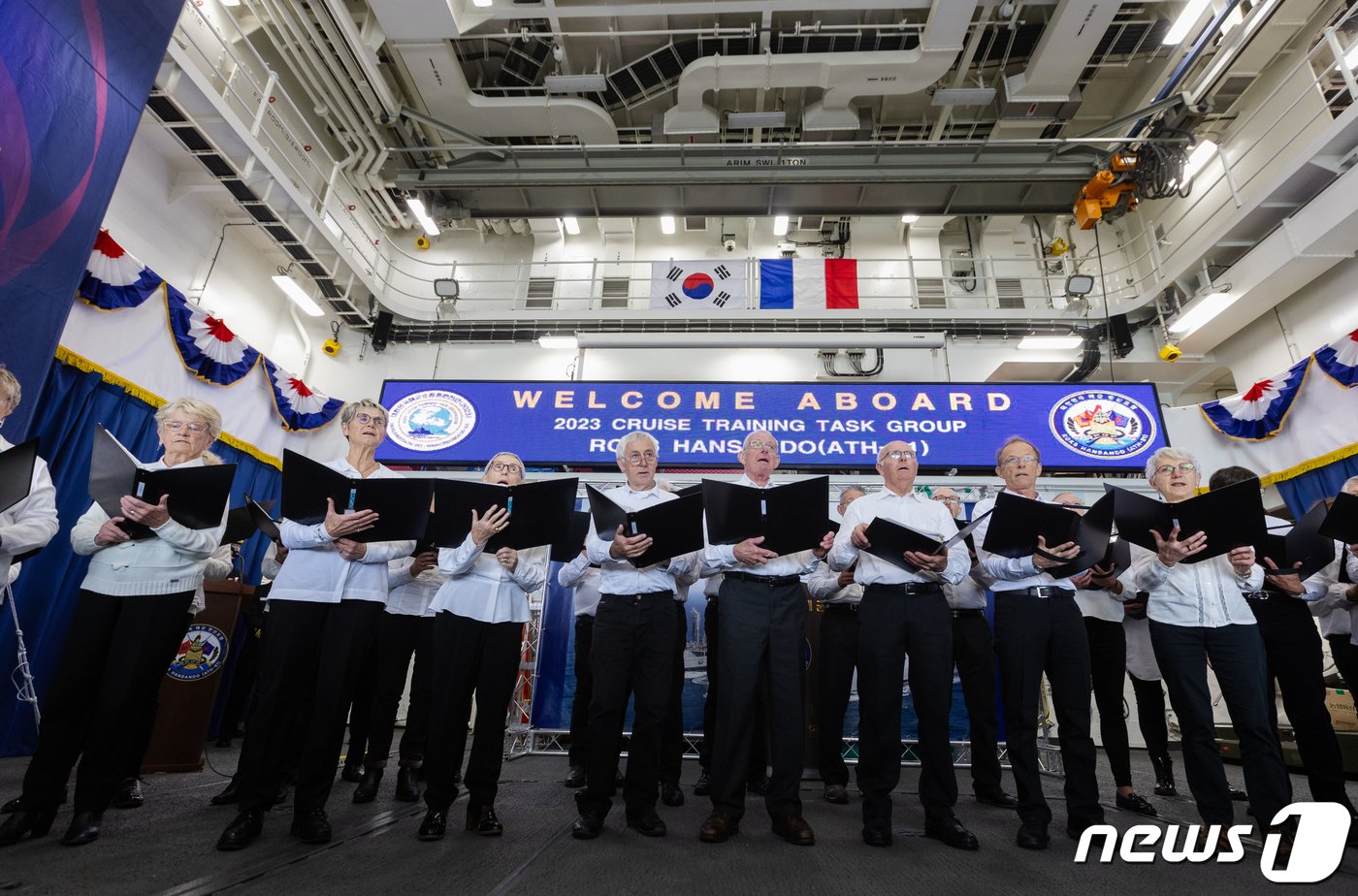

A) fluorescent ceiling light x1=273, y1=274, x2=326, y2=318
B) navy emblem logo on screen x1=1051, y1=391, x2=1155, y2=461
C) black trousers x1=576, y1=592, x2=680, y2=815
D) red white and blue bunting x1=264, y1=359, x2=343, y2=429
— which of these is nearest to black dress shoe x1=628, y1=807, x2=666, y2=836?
black trousers x1=576, y1=592, x2=680, y2=815

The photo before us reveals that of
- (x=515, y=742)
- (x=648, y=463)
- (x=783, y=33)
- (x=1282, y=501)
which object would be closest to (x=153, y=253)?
(x=515, y=742)

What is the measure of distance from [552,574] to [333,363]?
5.37 meters

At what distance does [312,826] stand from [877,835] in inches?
76.5

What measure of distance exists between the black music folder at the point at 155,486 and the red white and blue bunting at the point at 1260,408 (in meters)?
7.90

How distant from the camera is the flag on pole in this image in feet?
27.3

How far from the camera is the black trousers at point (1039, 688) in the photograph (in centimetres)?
222

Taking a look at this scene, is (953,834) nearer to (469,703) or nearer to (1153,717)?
(469,703)

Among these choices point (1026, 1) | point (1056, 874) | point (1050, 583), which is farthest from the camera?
point (1026, 1)

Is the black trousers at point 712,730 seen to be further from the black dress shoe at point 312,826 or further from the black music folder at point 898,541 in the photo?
the black dress shoe at point 312,826

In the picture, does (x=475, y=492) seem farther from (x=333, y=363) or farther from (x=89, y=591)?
(x=333, y=363)

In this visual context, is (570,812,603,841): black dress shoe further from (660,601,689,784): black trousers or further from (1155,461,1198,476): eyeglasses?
(1155,461,1198,476): eyeglasses

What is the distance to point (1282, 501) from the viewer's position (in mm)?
6051

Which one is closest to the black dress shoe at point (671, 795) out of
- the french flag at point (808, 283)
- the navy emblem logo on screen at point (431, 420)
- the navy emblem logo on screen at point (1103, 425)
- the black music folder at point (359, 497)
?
the black music folder at point (359, 497)

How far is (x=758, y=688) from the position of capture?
2256mm
